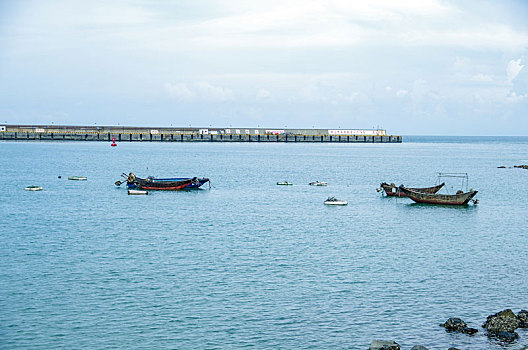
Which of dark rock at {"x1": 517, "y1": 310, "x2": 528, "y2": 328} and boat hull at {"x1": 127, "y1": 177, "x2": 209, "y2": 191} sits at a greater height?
boat hull at {"x1": 127, "y1": 177, "x2": 209, "y2": 191}

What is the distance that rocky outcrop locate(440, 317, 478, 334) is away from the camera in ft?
82.9

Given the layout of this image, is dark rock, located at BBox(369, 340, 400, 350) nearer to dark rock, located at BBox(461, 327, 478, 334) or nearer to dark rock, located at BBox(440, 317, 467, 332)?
dark rock, located at BBox(440, 317, 467, 332)

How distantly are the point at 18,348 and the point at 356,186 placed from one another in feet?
220

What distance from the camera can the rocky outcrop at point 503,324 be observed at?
24891mm

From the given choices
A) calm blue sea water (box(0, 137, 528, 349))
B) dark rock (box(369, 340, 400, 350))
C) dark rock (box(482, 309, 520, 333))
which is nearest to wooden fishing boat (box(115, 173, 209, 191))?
calm blue sea water (box(0, 137, 528, 349))

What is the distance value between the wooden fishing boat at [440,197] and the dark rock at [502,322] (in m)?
39.6

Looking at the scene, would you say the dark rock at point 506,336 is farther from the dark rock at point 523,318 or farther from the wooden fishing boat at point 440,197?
the wooden fishing boat at point 440,197

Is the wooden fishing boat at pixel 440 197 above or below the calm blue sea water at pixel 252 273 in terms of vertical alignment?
above

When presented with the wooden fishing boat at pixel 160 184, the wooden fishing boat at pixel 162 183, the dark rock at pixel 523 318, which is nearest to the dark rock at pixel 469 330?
the dark rock at pixel 523 318

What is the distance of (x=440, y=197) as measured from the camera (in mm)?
65562

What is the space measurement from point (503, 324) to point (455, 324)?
75.4 inches

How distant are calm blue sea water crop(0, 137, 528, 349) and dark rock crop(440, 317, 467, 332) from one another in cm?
50

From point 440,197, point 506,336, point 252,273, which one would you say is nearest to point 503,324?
point 506,336

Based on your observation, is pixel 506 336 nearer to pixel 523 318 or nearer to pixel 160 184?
pixel 523 318
